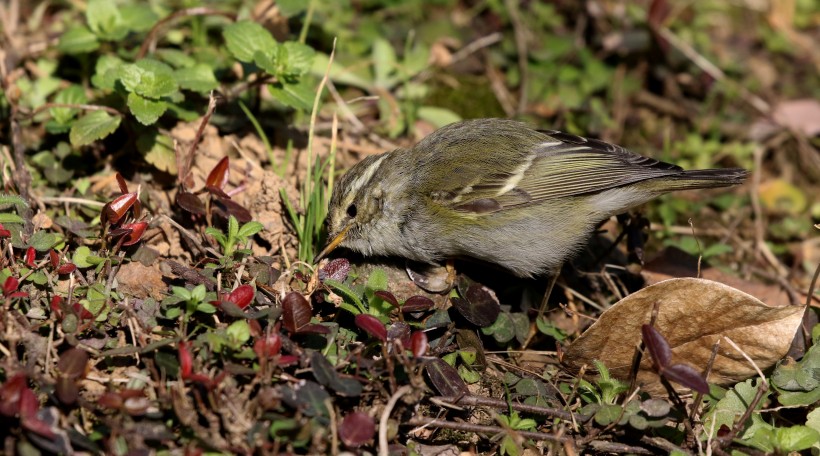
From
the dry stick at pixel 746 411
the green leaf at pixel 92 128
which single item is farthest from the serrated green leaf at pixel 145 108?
the dry stick at pixel 746 411

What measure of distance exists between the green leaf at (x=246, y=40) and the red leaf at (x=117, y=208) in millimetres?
1237

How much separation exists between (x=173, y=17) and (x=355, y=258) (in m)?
1.93

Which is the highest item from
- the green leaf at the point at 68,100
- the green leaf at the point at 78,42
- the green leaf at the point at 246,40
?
the green leaf at the point at 246,40

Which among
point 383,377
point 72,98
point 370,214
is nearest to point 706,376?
point 383,377

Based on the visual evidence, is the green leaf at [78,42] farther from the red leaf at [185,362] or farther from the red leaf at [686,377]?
the red leaf at [686,377]

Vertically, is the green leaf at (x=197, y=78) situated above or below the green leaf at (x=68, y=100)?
above

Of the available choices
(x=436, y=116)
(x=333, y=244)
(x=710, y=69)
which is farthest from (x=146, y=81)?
(x=710, y=69)

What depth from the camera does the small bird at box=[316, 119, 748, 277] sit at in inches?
170

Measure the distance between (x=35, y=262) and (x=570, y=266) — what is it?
289 cm

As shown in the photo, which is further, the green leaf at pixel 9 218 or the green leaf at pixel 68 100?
the green leaf at pixel 68 100

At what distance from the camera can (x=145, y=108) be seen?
4.42m

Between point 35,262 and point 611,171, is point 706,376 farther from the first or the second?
point 35,262

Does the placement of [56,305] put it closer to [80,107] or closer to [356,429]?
[356,429]

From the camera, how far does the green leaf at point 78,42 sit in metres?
5.00
